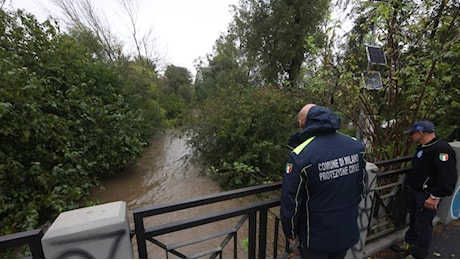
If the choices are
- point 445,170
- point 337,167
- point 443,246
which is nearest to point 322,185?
point 337,167

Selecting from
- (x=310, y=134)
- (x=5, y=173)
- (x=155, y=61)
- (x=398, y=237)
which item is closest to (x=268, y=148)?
(x=398, y=237)

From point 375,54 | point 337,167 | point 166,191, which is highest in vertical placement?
point 375,54

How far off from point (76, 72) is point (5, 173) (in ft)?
9.78

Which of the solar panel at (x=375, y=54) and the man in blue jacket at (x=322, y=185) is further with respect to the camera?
the solar panel at (x=375, y=54)

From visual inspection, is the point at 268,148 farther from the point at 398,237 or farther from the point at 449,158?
the point at 449,158

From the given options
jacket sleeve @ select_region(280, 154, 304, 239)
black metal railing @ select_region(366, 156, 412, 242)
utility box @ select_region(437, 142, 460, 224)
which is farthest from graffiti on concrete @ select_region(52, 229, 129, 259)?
utility box @ select_region(437, 142, 460, 224)

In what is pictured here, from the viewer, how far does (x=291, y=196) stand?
1.53 m

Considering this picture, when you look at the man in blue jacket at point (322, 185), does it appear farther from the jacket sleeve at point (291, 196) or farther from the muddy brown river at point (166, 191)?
the muddy brown river at point (166, 191)

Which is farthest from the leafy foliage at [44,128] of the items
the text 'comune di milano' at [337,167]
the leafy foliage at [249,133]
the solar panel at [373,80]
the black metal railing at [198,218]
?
the solar panel at [373,80]

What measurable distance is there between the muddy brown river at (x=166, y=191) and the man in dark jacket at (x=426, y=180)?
2.47 m

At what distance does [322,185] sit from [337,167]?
16cm

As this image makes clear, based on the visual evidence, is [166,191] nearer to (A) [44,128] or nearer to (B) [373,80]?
(A) [44,128]

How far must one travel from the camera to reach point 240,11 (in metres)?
14.2

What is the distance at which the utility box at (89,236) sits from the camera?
4.02ft
